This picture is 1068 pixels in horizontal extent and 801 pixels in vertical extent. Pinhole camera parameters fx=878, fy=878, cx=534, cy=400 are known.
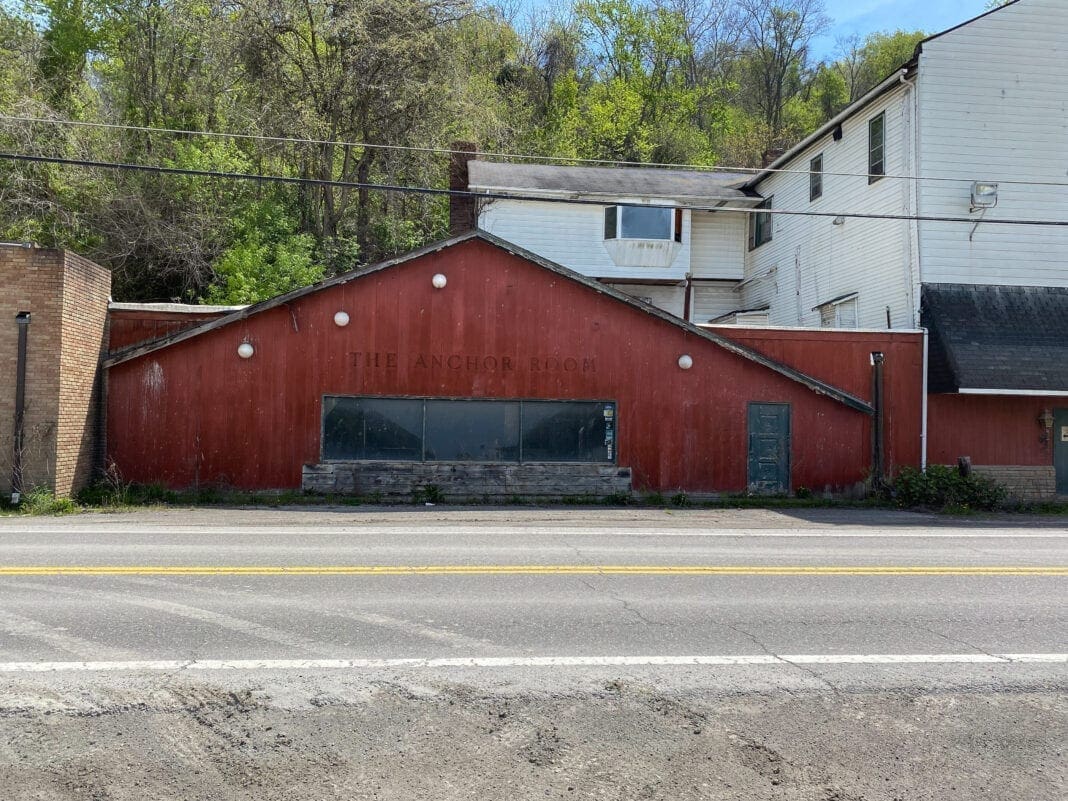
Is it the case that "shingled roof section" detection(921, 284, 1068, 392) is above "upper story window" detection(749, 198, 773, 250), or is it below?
below

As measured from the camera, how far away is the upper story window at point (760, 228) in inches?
1078

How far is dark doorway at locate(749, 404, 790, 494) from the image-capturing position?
1869 centimetres

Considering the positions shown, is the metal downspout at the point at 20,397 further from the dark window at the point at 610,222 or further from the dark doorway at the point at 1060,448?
the dark doorway at the point at 1060,448

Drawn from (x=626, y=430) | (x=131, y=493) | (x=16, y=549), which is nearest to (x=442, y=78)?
(x=626, y=430)

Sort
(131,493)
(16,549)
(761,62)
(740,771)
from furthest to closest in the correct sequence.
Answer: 1. (761,62)
2. (131,493)
3. (16,549)
4. (740,771)

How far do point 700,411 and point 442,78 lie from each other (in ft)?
50.8

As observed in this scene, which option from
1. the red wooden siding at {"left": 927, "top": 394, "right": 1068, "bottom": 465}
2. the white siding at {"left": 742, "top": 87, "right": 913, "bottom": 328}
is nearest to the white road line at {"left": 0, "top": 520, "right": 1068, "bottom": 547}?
the red wooden siding at {"left": 927, "top": 394, "right": 1068, "bottom": 465}

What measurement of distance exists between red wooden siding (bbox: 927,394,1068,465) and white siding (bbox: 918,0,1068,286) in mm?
2739

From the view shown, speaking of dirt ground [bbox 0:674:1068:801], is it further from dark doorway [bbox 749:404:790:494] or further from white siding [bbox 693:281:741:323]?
white siding [bbox 693:281:741:323]

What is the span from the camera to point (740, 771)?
14.0 feet

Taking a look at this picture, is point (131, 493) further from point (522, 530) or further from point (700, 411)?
point (700, 411)

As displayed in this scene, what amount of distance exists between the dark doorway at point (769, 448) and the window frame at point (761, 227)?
33.3 ft

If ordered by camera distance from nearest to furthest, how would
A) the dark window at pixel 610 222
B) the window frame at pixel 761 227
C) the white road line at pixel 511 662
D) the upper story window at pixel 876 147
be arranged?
the white road line at pixel 511 662
the upper story window at pixel 876 147
the dark window at pixel 610 222
the window frame at pixel 761 227

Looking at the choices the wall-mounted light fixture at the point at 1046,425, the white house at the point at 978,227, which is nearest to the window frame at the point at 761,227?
the white house at the point at 978,227
